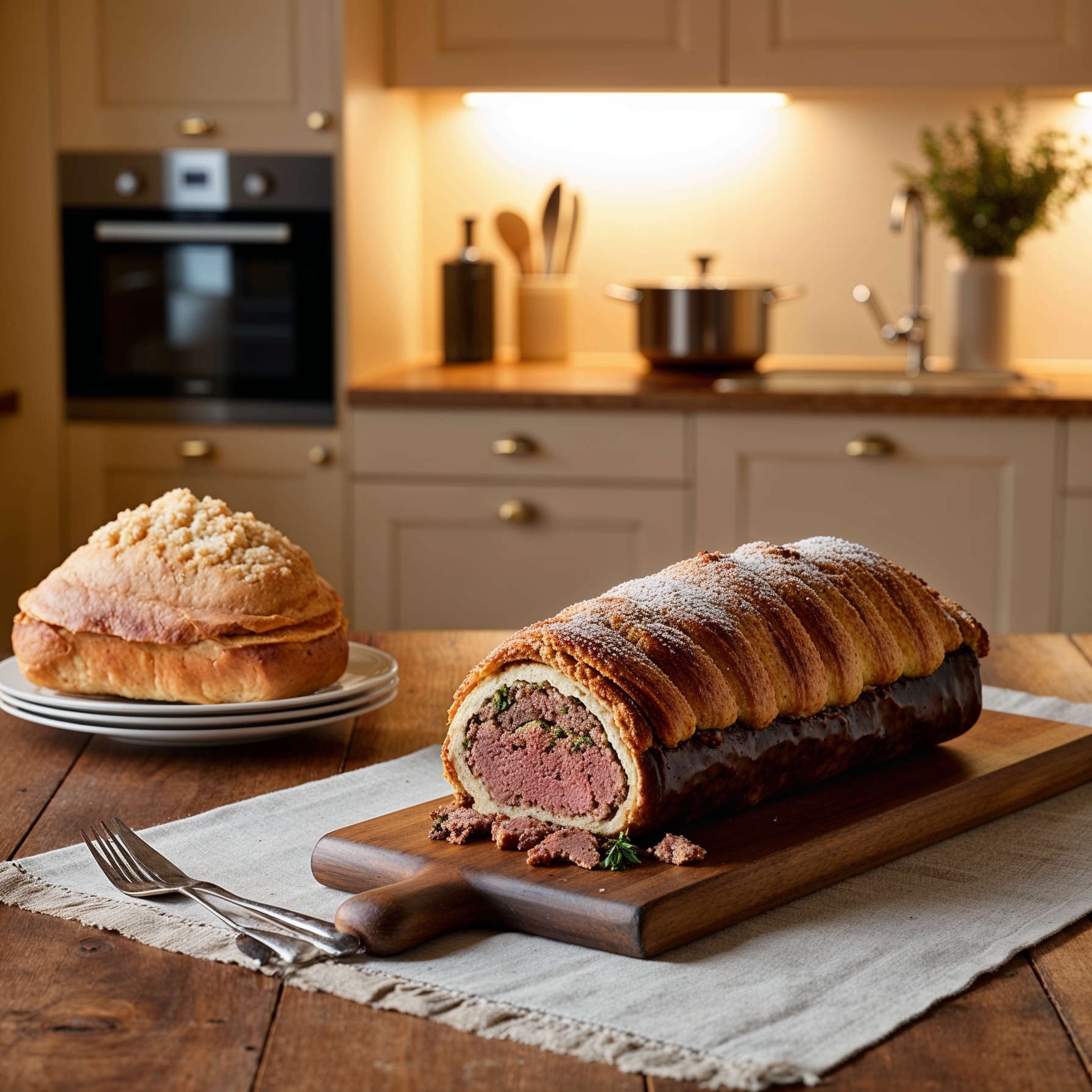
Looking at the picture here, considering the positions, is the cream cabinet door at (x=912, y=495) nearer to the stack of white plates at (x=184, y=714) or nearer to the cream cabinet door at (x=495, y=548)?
the cream cabinet door at (x=495, y=548)

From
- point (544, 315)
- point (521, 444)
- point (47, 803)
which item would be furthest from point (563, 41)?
point (47, 803)

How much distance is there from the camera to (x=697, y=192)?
345cm

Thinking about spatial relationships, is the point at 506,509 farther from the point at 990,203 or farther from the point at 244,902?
the point at 244,902

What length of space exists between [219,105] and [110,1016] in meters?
2.48

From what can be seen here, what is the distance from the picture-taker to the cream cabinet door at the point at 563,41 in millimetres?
2986

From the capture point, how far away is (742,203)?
3443 millimetres

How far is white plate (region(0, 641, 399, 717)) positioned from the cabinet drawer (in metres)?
1.64

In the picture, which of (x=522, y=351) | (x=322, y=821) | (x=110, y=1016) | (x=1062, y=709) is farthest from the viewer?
(x=522, y=351)

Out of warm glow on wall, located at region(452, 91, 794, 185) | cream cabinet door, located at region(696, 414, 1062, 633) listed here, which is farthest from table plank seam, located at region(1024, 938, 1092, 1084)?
warm glow on wall, located at region(452, 91, 794, 185)

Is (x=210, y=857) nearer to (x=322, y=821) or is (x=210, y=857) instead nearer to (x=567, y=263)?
(x=322, y=821)

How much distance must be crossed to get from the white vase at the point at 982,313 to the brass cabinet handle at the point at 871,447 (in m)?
0.52

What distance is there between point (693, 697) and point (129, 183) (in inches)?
94.5

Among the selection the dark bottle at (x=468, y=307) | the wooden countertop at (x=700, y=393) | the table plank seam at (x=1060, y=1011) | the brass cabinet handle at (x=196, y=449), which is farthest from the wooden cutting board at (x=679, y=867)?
the dark bottle at (x=468, y=307)

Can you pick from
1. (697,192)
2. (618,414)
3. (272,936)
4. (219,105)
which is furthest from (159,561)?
(697,192)
